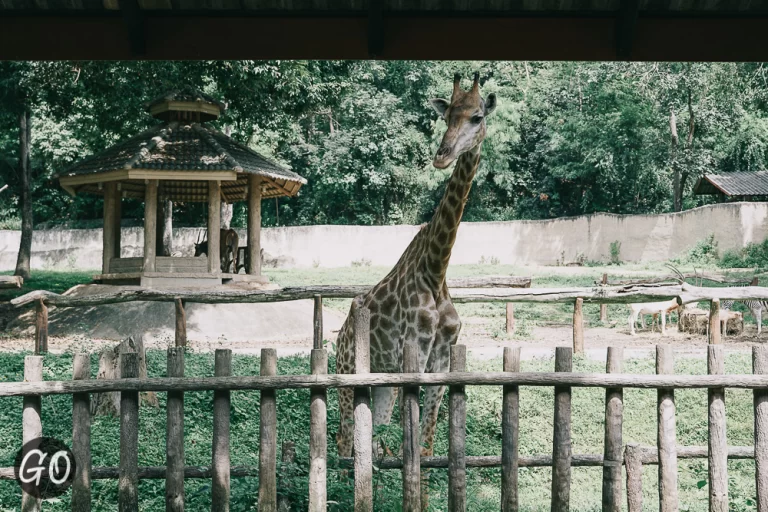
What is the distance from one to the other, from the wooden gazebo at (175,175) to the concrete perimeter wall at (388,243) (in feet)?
55.2

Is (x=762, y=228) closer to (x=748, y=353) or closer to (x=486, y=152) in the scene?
(x=486, y=152)

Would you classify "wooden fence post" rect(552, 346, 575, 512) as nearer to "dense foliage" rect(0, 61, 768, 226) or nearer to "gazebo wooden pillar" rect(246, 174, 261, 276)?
"gazebo wooden pillar" rect(246, 174, 261, 276)

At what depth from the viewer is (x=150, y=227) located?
61.1 feet

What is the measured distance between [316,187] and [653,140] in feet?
55.5

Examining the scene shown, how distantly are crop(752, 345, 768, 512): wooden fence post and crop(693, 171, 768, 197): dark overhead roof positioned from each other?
33.2 m

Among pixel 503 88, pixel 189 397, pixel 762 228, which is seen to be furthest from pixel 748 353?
pixel 503 88

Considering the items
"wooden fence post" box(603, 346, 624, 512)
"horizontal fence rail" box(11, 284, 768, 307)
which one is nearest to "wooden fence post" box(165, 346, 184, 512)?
"wooden fence post" box(603, 346, 624, 512)

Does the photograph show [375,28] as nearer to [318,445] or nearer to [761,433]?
[318,445]

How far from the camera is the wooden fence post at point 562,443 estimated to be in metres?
4.95

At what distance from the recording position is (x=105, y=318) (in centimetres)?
1806

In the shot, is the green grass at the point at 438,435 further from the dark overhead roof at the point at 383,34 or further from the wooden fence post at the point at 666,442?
the dark overhead roof at the point at 383,34

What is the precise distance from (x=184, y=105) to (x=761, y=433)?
16.4 meters

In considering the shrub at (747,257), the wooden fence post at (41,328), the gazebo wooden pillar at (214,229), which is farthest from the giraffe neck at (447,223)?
the shrub at (747,257)

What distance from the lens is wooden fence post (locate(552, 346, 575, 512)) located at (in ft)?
16.3
